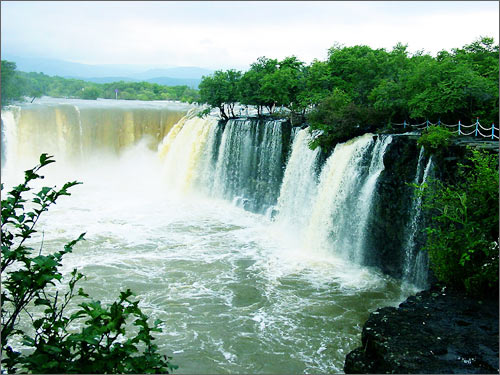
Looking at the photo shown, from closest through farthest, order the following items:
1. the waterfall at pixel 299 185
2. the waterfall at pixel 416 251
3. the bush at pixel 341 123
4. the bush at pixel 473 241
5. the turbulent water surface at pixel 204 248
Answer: the bush at pixel 473 241 → the turbulent water surface at pixel 204 248 → the waterfall at pixel 416 251 → the bush at pixel 341 123 → the waterfall at pixel 299 185

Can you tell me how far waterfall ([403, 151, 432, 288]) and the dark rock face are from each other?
2.81m

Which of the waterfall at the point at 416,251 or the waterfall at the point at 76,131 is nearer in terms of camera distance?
the waterfall at the point at 416,251

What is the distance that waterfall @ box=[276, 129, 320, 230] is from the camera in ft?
50.4

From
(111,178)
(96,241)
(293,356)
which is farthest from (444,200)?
(111,178)

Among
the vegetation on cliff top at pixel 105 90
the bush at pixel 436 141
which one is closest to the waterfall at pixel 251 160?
the bush at pixel 436 141

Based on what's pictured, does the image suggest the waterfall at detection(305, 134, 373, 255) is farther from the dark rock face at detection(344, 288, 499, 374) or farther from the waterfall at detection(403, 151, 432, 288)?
the dark rock face at detection(344, 288, 499, 374)

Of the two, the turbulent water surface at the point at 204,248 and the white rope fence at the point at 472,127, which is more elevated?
the white rope fence at the point at 472,127

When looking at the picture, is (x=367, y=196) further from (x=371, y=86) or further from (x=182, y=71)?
(x=182, y=71)

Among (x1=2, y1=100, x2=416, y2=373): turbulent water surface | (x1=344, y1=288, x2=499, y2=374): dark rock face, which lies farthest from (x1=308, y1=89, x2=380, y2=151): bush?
(x1=344, y1=288, x2=499, y2=374): dark rock face

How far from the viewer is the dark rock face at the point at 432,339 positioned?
6176mm

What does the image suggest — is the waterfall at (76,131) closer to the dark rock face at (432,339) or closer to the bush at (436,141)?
the bush at (436,141)

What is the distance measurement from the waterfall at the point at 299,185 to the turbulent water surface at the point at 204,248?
57 mm

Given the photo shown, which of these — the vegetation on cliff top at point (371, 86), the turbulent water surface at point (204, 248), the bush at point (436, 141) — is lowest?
the turbulent water surface at point (204, 248)

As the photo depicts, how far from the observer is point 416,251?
1114 centimetres
